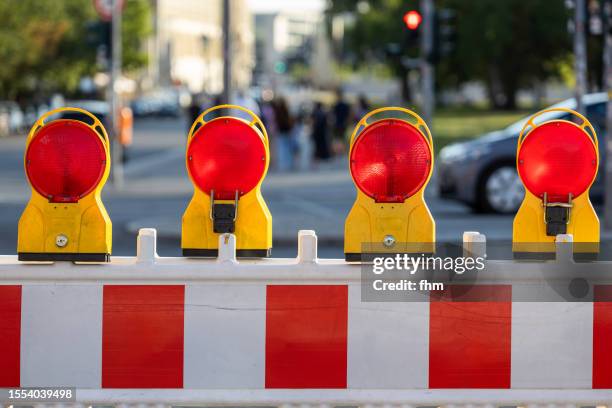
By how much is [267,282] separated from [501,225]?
11604mm

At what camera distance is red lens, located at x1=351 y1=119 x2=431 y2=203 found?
168 inches

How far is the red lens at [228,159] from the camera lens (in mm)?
4309

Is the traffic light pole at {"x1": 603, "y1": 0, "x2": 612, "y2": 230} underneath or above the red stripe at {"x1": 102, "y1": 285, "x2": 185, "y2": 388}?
above

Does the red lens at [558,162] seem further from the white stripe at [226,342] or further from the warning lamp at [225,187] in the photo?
the white stripe at [226,342]

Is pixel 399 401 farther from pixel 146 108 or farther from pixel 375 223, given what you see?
pixel 146 108

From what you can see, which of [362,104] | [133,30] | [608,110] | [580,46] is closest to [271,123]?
[362,104]

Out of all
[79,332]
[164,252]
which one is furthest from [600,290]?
[164,252]

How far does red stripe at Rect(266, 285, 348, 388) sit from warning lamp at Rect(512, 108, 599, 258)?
625mm

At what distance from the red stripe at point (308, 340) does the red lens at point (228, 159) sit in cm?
41

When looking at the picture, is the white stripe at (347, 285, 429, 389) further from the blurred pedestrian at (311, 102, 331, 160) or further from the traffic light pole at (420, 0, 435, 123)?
the blurred pedestrian at (311, 102, 331, 160)

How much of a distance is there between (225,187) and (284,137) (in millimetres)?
28568

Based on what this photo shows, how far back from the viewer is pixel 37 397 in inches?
159

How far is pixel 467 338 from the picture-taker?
408cm

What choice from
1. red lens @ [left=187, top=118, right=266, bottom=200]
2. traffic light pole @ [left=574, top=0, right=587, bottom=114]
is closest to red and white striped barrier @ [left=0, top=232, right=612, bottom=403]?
red lens @ [left=187, top=118, right=266, bottom=200]
